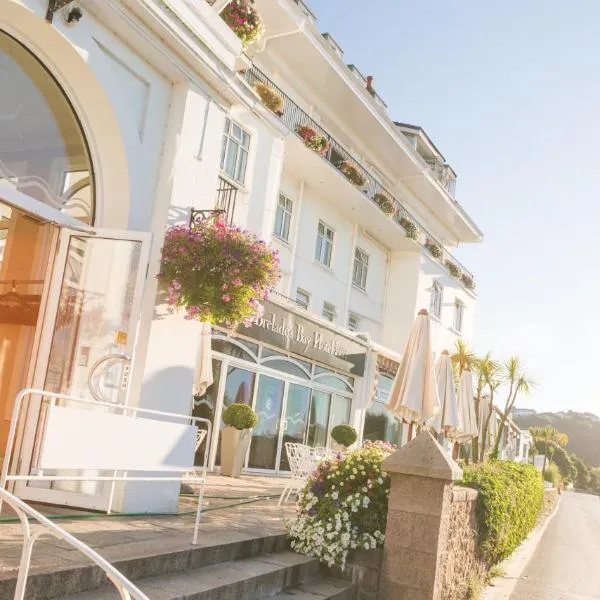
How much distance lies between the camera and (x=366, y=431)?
69.3 feet

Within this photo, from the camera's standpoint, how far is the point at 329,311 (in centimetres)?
2052

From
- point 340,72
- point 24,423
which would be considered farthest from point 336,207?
point 24,423

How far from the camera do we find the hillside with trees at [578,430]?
391ft

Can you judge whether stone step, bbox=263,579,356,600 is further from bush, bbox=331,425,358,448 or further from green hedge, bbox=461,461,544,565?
bush, bbox=331,425,358,448

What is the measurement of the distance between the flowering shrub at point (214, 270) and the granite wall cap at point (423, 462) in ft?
7.09

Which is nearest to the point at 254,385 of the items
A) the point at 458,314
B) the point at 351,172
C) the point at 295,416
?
the point at 295,416

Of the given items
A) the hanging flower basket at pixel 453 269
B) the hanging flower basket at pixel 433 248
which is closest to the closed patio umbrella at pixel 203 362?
the hanging flower basket at pixel 433 248

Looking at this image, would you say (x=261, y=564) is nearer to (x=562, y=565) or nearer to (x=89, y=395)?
(x=89, y=395)

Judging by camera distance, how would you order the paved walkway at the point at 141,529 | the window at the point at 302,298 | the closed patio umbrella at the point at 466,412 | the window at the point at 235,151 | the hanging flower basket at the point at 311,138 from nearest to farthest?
the paved walkway at the point at 141,529 < the window at the point at 235,151 < the closed patio umbrella at the point at 466,412 < the hanging flower basket at the point at 311,138 < the window at the point at 302,298

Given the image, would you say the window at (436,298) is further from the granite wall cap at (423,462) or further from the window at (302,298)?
the granite wall cap at (423,462)

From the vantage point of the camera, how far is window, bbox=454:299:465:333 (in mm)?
28370

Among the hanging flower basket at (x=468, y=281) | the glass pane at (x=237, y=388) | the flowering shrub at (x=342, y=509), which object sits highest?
the hanging flower basket at (x=468, y=281)

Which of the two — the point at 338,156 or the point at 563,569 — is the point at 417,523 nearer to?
the point at 563,569

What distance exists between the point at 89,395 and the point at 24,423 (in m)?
0.64
